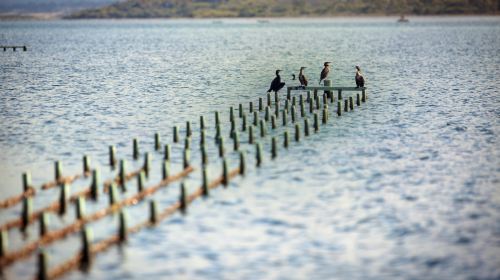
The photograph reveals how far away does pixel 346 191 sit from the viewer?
100ft

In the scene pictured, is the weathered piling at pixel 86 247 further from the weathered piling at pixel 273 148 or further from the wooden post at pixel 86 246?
the weathered piling at pixel 273 148

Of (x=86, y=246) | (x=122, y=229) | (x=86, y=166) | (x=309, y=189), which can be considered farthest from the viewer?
(x=86, y=166)

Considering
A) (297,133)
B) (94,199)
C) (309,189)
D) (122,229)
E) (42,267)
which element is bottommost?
(309,189)

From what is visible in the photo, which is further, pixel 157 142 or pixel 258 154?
pixel 157 142

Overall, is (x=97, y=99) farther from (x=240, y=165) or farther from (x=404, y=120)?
(x=240, y=165)

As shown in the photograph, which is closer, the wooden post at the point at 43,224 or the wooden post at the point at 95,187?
the wooden post at the point at 43,224

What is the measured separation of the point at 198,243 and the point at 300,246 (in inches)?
125

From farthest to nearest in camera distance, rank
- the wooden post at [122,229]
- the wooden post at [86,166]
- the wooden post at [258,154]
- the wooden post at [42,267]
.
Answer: the wooden post at [258,154] → the wooden post at [86,166] → the wooden post at [122,229] → the wooden post at [42,267]

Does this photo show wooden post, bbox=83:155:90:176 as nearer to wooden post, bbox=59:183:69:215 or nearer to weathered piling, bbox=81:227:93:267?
wooden post, bbox=59:183:69:215

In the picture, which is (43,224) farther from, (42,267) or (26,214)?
(42,267)

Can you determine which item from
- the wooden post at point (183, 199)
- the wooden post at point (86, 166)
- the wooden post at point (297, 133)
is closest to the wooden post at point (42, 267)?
the wooden post at point (183, 199)

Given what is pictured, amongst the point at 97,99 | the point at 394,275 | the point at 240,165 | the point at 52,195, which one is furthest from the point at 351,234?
the point at 97,99

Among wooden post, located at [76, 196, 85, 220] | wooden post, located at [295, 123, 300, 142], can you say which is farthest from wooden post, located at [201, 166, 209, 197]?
wooden post, located at [295, 123, 300, 142]

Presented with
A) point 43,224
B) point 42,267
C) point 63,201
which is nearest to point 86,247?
point 42,267
